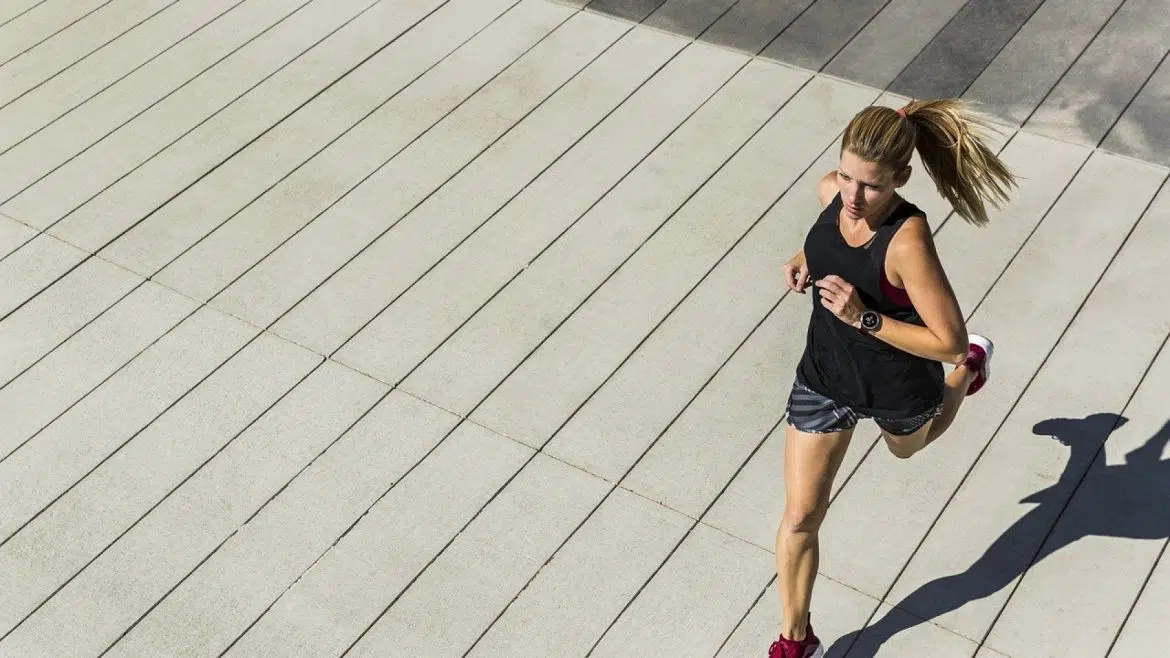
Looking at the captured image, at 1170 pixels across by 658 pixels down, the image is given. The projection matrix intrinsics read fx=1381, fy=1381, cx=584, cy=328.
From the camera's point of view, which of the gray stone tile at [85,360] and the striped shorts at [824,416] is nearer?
the striped shorts at [824,416]

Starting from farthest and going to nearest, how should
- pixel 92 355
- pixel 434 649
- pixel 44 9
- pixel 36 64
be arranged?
pixel 44 9 → pixel 36 64 → pixel 92 355 → pixel 434 649

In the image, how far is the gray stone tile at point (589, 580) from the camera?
385cm

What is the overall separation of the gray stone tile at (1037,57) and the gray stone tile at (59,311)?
3553 millimetres

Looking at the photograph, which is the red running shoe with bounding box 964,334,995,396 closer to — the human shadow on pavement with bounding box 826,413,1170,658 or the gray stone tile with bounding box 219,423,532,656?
the human shadow on pavement with bounding box 826,413,1170,658

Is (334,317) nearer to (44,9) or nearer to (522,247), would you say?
(522,247)

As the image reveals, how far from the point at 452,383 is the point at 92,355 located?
4.28 feet

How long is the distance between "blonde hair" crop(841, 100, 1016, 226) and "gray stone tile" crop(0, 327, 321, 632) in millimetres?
2341

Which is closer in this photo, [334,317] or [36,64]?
[334,317]

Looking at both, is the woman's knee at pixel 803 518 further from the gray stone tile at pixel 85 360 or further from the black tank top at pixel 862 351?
the gray stone tile at pixel 85 360

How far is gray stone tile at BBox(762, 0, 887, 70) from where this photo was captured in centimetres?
617

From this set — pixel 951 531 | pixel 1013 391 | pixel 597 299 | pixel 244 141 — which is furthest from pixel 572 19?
pixel 951 531

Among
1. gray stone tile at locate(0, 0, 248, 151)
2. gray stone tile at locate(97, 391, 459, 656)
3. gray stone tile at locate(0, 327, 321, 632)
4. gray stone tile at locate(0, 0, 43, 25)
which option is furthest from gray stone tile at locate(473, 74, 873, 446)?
gray stone tile at locate(0, 0, 43, 25)

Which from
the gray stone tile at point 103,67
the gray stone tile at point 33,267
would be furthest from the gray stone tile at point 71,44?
the gray stone tile at point 33,267

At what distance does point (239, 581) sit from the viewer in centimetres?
406
